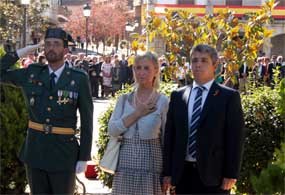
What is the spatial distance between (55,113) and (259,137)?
275cm

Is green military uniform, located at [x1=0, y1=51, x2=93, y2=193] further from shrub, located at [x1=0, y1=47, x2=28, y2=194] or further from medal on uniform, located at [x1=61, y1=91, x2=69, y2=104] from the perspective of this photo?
shrub, located at [x1=0, y1=47, x2=28, y2=194]

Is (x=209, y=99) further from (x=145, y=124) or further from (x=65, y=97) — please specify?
(x=65, y=97)

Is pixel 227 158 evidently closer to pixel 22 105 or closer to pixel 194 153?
pixel 194 153

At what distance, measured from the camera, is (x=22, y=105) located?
668 centimetres

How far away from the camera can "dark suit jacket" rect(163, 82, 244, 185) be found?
13.9 feet

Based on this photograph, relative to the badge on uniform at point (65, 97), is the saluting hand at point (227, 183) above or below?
below

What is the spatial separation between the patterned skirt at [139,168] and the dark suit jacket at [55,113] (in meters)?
0.31

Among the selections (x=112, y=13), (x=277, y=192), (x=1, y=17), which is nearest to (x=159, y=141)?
(x=277, y=192)

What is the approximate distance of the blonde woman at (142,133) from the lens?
4609 mm

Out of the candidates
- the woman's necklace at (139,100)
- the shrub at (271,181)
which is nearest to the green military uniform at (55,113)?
the woman's necklace at (139,100)

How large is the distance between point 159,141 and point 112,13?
6233 centimetres

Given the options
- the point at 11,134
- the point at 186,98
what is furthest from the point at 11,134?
the point at 186,98

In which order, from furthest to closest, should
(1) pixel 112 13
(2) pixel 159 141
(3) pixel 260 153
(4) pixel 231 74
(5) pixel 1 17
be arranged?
(1) pixel 112 13 → (5) pixel 1 17 → (4) pixel 231 74 → (3) pixel 260 153 → (2) pixel 159 141

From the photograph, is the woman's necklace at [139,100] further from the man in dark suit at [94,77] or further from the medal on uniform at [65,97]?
the man in dark suit at [94,77]
